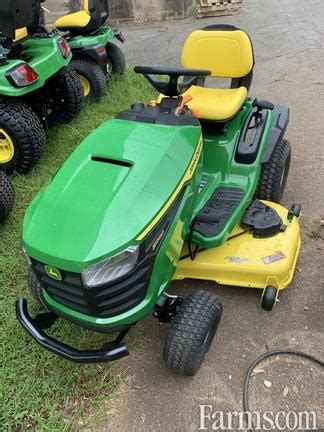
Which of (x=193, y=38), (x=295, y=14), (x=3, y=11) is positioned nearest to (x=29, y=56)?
(x=3, y=11)

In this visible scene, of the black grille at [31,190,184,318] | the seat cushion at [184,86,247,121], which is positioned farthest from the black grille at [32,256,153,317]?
the seat cushion at [184,86,247,121]

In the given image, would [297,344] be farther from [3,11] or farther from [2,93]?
[3,11]

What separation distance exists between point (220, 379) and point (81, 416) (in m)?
0.58

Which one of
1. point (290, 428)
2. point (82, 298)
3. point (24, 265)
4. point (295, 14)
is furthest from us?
point (295, 14)

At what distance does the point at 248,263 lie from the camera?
2189mm

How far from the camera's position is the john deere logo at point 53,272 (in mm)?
1600

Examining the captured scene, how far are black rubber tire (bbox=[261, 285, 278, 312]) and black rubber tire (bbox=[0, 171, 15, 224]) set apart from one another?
1557mm

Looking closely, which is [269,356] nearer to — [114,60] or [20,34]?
[20,34]

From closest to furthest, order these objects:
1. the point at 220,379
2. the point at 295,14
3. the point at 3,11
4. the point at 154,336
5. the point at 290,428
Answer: the point at 290,428 → the point at 220,379 → the point at 154,336 → the point at 3,11 → the point at 295,14

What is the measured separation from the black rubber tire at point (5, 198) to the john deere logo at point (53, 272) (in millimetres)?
1240

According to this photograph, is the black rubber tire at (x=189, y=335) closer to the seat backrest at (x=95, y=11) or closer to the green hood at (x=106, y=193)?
the green hood at (x=106, y=193)

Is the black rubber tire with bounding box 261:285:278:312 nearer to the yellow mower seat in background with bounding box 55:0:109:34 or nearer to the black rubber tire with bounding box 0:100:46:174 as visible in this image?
the black rubber tire with bounding box 0:100:46:174

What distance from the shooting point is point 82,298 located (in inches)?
64.0

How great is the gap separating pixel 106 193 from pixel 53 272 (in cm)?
33
